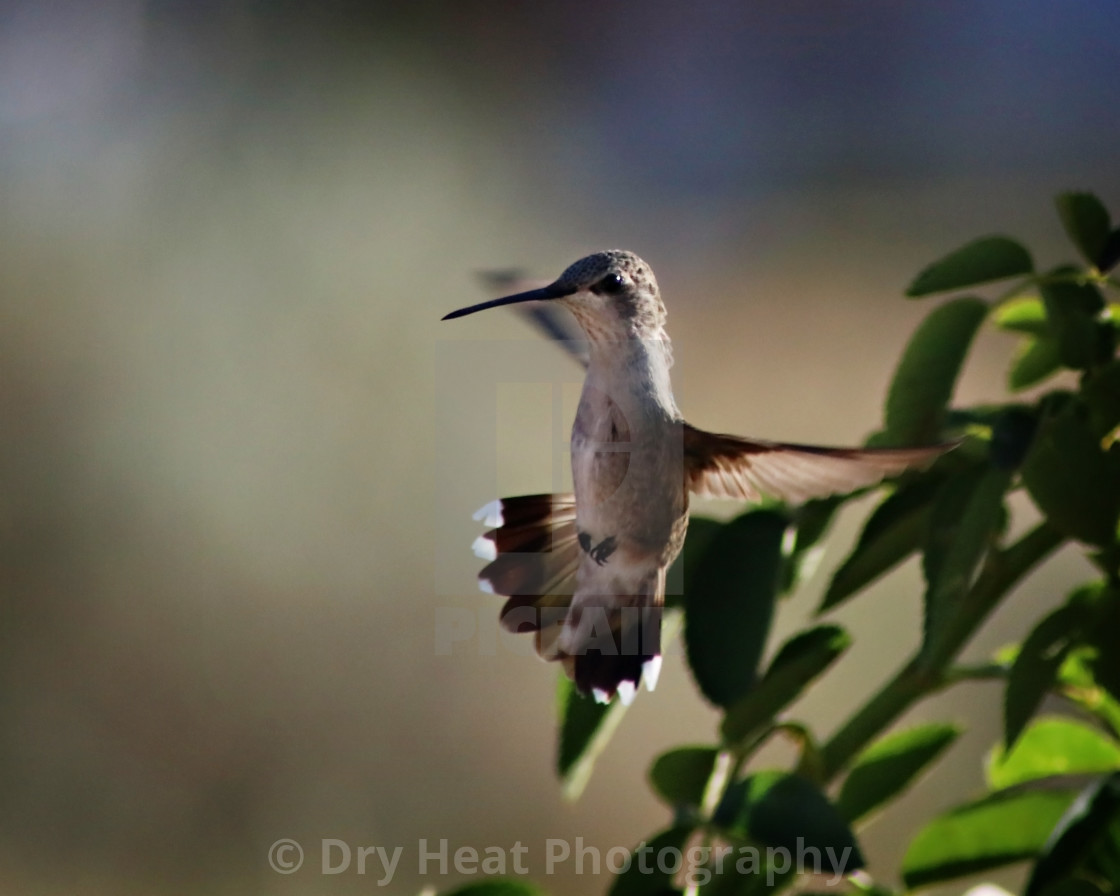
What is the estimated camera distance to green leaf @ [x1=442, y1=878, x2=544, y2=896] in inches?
16.5

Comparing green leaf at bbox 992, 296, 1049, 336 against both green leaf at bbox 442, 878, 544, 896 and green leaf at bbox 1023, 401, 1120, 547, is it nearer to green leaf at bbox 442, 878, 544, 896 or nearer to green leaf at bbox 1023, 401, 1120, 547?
green leaf at bbox 1023, 401, 1120, 547

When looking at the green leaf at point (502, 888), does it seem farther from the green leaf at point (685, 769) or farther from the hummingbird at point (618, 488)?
the hummingbird at point (618, 488)

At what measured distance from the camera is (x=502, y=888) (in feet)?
1.38

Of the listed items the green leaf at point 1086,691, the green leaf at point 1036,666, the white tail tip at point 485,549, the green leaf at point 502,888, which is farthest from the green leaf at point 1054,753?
the white tail tip at point 485,549

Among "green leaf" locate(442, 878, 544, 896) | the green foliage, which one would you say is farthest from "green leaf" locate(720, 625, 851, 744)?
"green leaf" locate(442, 878, 544, 896)

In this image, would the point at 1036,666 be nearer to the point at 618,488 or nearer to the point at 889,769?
the point at 889,769

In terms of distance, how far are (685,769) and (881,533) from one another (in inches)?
4.3

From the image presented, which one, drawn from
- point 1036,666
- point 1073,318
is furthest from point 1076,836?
point 1073,318

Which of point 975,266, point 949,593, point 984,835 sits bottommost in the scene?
point 984,835

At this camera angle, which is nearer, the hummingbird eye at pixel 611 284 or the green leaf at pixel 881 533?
the hummingbird eye at pixel 611 284

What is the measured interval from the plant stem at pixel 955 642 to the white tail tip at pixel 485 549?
0.19m

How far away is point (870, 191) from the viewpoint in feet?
8.40

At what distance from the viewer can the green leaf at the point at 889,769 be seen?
48cm

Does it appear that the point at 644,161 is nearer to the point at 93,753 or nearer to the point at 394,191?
the point at 394,191
